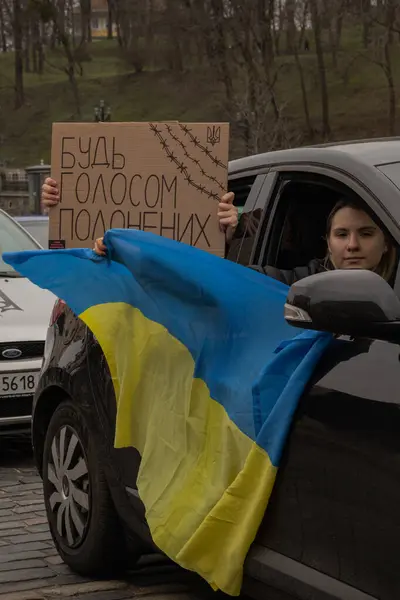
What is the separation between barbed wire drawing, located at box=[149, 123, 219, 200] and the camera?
4.32m

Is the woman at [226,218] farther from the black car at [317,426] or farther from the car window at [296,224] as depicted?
the car window at [296,224]

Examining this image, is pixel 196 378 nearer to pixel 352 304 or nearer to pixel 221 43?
pixel 352 304

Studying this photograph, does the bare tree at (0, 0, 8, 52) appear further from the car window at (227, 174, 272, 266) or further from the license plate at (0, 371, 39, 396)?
the car window at (227, 174, 272, 266)

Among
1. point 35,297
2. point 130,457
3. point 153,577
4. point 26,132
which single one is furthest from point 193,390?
point 26,132

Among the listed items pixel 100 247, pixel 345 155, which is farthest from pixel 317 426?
pixel 100 247

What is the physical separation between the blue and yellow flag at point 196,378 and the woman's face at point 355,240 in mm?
227

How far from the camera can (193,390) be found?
12.0 ft

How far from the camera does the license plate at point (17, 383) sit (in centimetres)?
712

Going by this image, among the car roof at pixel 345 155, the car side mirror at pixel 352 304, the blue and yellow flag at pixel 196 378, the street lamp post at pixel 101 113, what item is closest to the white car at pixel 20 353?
the blue and yellow flag at pixel 196 378

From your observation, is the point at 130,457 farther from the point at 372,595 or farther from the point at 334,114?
the point at 334,114

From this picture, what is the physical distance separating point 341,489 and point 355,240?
2.95 feet

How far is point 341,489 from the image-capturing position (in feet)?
9.40

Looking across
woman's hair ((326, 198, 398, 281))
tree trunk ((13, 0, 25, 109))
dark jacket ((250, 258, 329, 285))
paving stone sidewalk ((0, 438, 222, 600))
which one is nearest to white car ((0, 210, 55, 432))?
paving stone sidewalk ((0, 438, 222, 600))

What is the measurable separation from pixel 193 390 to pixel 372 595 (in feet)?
3.63
